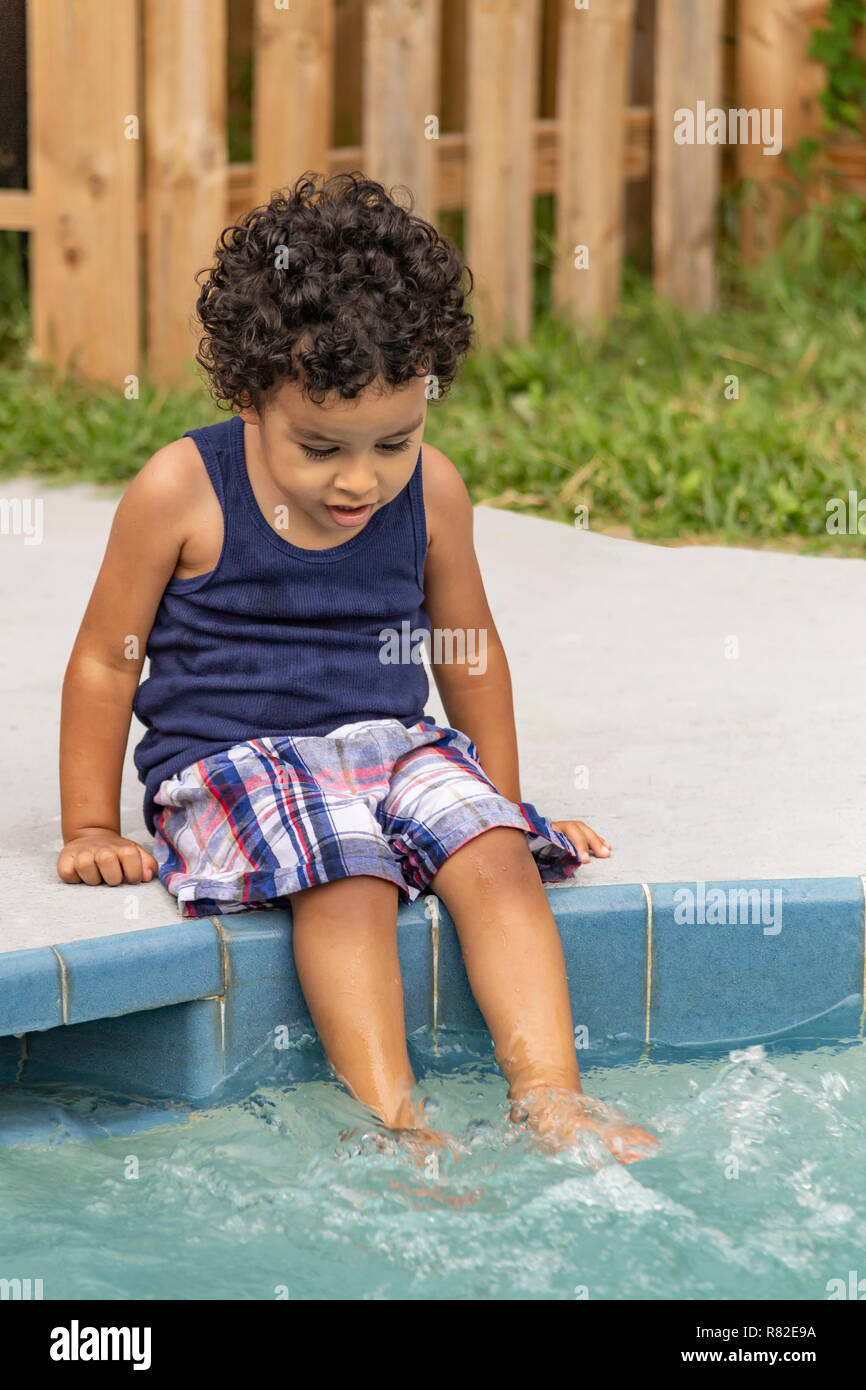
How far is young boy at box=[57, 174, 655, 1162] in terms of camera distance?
238 centimetres

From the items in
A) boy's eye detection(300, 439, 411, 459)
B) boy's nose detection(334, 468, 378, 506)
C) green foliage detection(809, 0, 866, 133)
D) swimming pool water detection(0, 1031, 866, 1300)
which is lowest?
swimming pool water detection(0, 1031, 866, 1300)

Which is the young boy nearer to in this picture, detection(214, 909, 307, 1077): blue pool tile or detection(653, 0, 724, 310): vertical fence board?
detection(214, 909, 307, 1077): blue pool tile

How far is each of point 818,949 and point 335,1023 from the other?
777 millimetres

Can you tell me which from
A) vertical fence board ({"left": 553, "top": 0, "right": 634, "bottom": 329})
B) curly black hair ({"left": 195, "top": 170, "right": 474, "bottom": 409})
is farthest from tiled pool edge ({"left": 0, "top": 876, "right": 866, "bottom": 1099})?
vertical fence board ({"left": 553, "top": 0, "right": 634, "bottom": 329})

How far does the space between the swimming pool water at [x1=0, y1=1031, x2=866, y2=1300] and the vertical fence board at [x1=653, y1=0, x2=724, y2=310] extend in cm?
471

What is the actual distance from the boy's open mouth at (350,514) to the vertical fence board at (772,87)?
4971 mm

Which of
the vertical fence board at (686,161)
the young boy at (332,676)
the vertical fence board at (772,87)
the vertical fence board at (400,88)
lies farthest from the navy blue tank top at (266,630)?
the vertical fence board at (772,87)

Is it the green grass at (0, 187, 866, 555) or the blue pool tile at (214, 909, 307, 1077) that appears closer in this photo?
the blue pool tile at (214, 909, 307, 1077)

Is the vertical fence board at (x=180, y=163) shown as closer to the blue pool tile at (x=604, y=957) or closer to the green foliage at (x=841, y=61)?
the green foliage at (x=841, y=61)

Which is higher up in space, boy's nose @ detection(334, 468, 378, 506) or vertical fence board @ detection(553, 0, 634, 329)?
vertical fence board @ detection(553, 0, 634, 329)

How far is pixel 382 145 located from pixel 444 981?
12.8 ft

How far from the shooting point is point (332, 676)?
2.64 m

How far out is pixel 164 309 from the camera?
557 centimetres

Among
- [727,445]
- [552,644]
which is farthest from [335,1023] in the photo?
[727,445]
